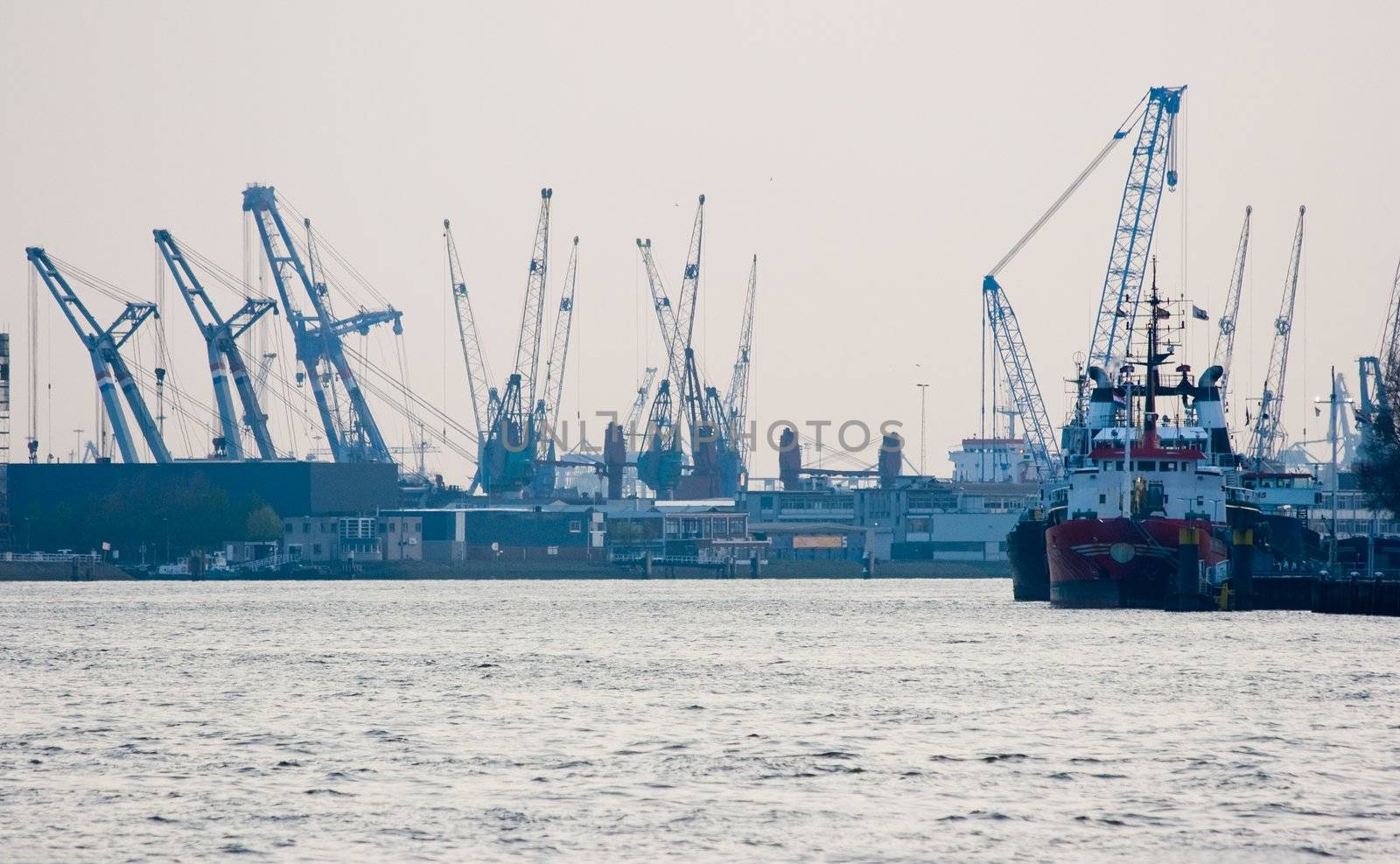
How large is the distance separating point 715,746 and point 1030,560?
77557mm

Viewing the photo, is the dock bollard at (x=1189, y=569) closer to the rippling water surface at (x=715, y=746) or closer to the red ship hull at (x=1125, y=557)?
the red ship hull at (x=1125, y=557)

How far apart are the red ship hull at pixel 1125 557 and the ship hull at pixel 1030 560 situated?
18.1 metres

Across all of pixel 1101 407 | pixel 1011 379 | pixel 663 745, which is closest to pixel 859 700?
pixel 663 745

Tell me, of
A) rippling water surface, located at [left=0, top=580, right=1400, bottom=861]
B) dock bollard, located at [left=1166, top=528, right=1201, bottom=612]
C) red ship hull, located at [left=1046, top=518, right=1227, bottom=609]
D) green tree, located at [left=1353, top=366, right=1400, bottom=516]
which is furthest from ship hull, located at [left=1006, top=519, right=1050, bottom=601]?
rippling water surface, located at [left=0, top=580, right=1400, bottom=861]

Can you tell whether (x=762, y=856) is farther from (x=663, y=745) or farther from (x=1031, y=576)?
(x=1031, y=576)

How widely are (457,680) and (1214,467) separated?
160 feet

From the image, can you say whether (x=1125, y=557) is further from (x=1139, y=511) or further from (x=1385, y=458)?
(x=1385, y=458)

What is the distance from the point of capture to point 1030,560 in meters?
121

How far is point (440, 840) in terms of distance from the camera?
112 ft

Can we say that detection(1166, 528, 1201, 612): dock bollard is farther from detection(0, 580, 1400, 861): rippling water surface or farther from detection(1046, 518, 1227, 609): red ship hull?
detection(0, 580, 1400, 861): rippling water surface

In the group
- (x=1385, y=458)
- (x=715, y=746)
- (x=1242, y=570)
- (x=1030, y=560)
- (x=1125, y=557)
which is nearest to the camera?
(x=715, y=746)

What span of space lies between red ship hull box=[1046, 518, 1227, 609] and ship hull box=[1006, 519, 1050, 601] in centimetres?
1808

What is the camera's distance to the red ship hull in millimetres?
95438

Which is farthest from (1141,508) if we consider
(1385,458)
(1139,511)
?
(1385,458)
